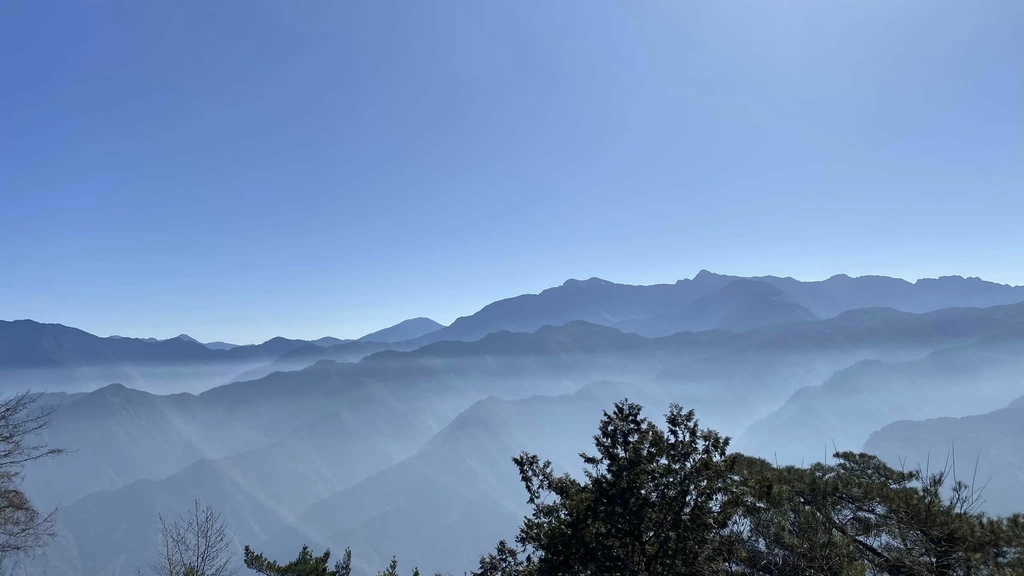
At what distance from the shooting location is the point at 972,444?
158750 mm

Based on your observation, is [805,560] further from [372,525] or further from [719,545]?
[372,525]

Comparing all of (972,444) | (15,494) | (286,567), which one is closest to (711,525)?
(286,567)

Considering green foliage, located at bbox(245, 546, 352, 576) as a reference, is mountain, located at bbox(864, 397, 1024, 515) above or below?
below

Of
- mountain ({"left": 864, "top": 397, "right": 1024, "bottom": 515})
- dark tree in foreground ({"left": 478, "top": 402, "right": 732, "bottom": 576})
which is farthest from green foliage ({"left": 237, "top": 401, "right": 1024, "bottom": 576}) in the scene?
mountain ({"left": 864, "top": 397, "right": 1024, "bottom": 515})

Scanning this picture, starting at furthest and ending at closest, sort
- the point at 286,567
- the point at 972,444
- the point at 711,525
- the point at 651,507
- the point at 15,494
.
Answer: the point at 972,444, the point at 286,567, the point at 15,494, the point at 651,507, the point at 711,525

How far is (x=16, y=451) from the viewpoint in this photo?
10.6 meters

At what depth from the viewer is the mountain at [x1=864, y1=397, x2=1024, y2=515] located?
436ft

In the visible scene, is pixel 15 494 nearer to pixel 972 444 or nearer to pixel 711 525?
pixel 711 525

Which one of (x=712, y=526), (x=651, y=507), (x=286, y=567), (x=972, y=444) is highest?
(x=651, y=507)

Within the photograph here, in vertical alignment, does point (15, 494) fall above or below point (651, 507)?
above

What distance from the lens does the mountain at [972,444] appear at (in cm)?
13275

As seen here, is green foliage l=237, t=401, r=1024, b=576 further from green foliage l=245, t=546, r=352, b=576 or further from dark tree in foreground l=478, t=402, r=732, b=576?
green foliage l=245, t=546, r=352, b=576

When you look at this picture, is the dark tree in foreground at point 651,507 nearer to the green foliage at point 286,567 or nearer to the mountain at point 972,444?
the green foliage at point 286,567

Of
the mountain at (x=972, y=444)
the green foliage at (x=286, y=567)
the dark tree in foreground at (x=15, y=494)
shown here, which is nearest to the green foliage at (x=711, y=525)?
the green foliage at (x=286, y=567)
